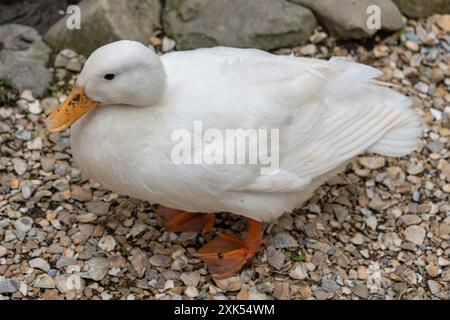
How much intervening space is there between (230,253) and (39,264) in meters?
0.88

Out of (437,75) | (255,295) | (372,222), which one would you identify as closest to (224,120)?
(255,295)

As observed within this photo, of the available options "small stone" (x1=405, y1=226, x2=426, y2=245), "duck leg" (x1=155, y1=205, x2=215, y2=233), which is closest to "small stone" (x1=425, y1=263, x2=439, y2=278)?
"small stone" (x1=405, y1=226, x2=426, y2=245)

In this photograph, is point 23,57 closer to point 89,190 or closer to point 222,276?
point 89,190

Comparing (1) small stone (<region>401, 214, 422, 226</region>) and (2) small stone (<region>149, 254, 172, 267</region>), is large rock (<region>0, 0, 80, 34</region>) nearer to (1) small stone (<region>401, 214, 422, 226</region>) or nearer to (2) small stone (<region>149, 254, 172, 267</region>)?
(2) small stone (<region>149, 254, 172, 267</region>)

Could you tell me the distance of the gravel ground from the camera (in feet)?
10.9

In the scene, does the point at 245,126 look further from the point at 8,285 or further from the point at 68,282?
the point at 8,285

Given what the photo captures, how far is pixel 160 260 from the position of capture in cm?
341

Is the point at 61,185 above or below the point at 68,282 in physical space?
above

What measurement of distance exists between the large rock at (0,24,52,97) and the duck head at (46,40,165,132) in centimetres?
107

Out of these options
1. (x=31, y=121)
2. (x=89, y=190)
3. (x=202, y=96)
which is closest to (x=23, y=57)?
(x=31, y=121)

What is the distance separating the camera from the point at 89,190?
12.0 ft

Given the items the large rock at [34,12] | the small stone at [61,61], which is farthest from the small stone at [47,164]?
the large rock at [34,12]

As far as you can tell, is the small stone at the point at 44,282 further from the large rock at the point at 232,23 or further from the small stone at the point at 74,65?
the large rock at the point at 232,23
